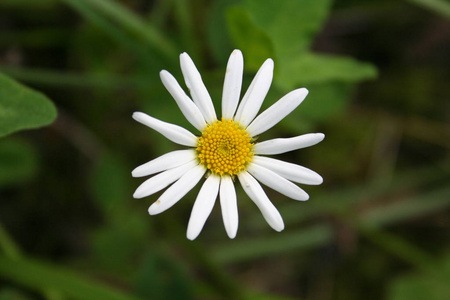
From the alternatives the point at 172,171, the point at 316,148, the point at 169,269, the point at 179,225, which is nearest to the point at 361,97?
the point at 316,148

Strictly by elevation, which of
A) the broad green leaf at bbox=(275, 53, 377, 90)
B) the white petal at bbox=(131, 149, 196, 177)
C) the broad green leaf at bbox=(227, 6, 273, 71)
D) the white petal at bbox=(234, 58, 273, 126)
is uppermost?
the broad green leaf at bbox=(275, 53, 377, 90)

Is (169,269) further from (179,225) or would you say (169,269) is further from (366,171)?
(366,171)

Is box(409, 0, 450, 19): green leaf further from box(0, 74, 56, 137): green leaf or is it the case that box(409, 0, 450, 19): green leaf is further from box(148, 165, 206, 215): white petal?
box(0, 74, 56, 137): green leaf

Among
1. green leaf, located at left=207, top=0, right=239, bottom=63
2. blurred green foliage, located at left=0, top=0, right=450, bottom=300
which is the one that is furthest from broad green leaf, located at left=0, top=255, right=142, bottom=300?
green leaf, located at left=207, top=0, right=239, bottom=63

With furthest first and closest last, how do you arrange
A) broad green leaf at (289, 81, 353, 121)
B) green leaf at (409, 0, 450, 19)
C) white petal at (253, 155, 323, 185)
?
broad green leaf at (289, 81, 353, 121)
green leaf at (409, 0, 450, 19)
white petal at (253, 155, 323, 185)

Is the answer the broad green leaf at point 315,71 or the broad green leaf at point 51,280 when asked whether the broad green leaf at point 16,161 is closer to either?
the broad green leaf at point 51,280

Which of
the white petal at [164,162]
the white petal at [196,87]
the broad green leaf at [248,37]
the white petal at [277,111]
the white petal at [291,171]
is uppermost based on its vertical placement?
the broad green leaf at [248,37]

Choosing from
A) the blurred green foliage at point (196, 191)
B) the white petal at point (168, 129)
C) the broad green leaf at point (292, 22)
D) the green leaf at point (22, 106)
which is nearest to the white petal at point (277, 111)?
the white petal at point (168, 129)

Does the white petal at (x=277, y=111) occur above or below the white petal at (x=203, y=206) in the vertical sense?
above
